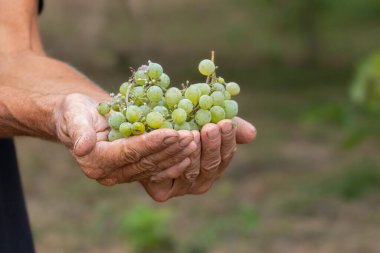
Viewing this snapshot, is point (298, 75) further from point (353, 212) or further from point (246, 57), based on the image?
point (353, 212)

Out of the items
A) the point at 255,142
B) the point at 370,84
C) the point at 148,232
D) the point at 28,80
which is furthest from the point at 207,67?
the point at 255,142

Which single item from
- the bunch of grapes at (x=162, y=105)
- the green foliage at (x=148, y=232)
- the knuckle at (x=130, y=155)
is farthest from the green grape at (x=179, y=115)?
the green foliage at (x=148, y=232)

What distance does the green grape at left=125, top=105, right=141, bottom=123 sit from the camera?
1.72m

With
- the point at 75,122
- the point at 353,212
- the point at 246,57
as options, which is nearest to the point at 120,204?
the point at 353,212

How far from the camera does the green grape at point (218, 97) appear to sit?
1.78 m

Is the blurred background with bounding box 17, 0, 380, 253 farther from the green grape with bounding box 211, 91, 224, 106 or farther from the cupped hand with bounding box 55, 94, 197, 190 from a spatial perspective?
the green grape with bounding box 211, 91, 224, 106

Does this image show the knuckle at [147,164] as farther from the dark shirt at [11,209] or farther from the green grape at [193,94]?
the dark shirt at [11,209]

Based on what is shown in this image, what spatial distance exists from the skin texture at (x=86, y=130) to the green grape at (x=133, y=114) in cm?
4

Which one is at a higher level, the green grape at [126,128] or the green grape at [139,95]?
the green grape at [139,95]

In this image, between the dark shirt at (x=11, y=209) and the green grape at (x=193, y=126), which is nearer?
the green grape at (x=193, y=126)

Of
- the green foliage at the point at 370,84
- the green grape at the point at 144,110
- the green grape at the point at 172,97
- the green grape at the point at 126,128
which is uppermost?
the green foliage at the point at 370,84

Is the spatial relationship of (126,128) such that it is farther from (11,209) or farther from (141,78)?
(11,209)

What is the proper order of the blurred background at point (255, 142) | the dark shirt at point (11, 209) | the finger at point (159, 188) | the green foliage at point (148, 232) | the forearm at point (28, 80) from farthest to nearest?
the blurred background at point (255, 142), the green foliage at point (148, 232), the dark shirt at point (11, 209), the forearm at point (28, 80), the finger at point (159, 188)

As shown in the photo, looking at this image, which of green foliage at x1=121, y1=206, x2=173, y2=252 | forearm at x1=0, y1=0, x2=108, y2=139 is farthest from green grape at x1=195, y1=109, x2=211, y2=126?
green foliage at x1=121, y1=206, x2=173, y2=252
